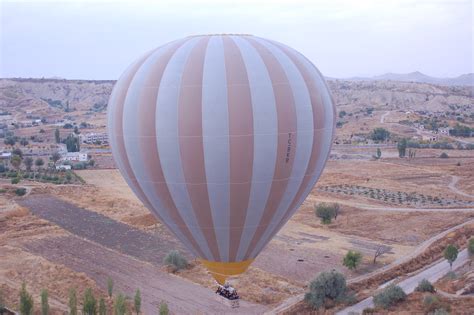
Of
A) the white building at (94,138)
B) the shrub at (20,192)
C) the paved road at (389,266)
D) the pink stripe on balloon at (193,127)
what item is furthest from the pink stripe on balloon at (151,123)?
the white building at (94,138)

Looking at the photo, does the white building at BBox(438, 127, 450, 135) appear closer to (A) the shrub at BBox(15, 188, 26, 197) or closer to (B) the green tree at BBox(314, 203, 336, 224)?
(B) the green tree at BBox(314, 203, 336, 224)

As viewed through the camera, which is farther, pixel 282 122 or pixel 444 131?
pixel 444 131

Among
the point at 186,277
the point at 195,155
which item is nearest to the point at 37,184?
the point at 186,277

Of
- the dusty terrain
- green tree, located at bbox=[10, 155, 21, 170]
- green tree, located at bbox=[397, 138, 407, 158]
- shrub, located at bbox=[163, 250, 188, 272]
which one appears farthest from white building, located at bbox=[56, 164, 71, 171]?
green tree, located at bbox=[397, 138, 407, 158]

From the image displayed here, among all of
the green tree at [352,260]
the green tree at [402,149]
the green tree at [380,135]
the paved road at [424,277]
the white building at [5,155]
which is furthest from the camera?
the green tree at [380,135]

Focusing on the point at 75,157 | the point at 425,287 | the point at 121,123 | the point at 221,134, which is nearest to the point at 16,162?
the point at 75,157

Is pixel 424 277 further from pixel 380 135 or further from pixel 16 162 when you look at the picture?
pixel 380 135

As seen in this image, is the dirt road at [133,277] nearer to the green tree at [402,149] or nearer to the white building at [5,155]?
the white building at [5,155]
